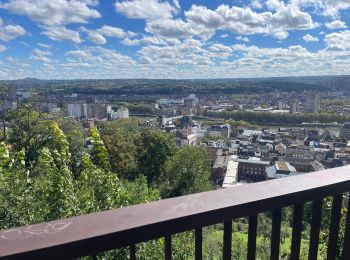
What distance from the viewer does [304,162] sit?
112 feet

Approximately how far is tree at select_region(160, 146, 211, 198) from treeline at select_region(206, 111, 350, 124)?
192 feet

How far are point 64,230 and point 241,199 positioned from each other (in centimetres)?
47

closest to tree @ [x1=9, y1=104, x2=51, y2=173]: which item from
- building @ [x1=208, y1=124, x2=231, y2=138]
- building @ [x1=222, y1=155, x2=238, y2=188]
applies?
building @ [x1=222, y1=155, x2=238, y2=188]

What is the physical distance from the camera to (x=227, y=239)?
1021 millimetres

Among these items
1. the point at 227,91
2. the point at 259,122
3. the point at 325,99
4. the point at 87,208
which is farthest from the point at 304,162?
the point at 227,91

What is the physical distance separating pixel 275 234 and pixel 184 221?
38 centimetres

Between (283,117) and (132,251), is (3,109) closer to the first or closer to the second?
(132,251)

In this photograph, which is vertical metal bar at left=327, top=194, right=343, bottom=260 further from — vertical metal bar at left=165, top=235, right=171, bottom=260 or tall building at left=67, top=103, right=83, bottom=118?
tall building at left=67, top=103, right=83, bottom=118

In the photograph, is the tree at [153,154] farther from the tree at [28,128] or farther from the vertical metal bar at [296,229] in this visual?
the vertical metal bar at [296,229]

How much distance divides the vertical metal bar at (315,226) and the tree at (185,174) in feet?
49.5

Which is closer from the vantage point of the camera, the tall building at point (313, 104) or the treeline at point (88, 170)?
the treeline at point (88, 170)

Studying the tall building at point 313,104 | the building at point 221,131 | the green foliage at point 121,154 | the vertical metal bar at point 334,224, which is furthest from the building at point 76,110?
the vertical metal bar at point 334,224

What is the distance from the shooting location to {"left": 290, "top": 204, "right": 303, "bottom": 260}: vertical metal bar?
3.73 feet

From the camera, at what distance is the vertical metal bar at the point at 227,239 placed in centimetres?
99
